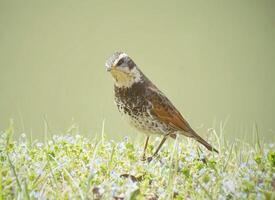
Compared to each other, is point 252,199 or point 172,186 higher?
point 172,186

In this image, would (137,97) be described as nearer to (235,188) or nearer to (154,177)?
(154,177)

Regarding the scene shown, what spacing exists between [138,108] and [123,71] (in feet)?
1.40

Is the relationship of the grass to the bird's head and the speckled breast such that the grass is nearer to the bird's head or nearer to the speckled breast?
the speckled breast

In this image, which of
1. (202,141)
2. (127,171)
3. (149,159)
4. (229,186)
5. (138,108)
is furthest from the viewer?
(138,108)

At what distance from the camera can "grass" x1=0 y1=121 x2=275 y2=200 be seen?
4.15m

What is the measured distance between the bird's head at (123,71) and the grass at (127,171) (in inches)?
26.3

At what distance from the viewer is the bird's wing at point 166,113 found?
20.1 feet

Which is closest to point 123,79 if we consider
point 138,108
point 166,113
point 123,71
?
point 123,71

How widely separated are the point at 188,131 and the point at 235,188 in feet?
6.51

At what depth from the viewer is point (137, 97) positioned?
20.0 feet

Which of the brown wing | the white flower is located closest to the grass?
the white flower

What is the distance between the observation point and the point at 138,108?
240 inches

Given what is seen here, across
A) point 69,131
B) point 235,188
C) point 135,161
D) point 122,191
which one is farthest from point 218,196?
point 69,131

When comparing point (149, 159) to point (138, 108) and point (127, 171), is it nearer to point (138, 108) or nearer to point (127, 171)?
point (127, 171)
